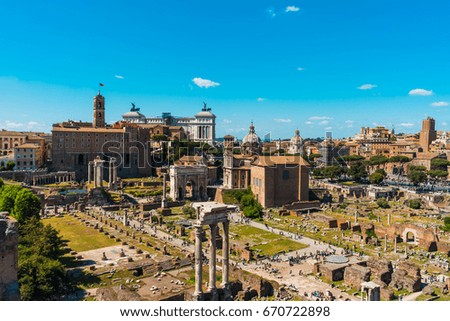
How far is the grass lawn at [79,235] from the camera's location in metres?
33.4

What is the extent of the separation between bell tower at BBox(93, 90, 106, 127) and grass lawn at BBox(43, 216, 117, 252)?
44.7 metres

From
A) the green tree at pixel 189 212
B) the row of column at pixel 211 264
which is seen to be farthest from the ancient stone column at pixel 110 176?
the row of column at pixel 211 264

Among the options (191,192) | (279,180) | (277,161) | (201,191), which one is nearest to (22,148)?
(191,192)

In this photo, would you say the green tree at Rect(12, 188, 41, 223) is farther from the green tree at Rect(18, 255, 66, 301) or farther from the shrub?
the shrub

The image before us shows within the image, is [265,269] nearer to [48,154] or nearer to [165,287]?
[165,287]

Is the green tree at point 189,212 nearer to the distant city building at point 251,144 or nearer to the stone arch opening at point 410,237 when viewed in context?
the stone arch opening at point 410,237

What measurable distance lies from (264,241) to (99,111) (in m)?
61.3

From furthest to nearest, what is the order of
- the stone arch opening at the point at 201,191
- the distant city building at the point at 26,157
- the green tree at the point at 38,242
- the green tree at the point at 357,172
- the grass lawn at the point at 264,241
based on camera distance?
the green tree at the point at 357,172 < the distant city building at the point at 26,157 < the stone arch opening at the point at 201,191 < the grass lawn at the point at 264,241 < the green tree at the point at 38,242

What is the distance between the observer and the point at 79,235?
36688 mm

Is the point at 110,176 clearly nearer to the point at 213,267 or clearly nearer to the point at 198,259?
the point at 213,267

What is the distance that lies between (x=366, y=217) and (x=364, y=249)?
15.3 metres

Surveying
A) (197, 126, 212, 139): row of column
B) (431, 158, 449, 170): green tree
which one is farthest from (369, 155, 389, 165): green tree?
(197, 126, 212, 139): row of column

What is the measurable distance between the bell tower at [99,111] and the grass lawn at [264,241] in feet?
177

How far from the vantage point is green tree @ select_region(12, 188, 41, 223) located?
1388 inches
